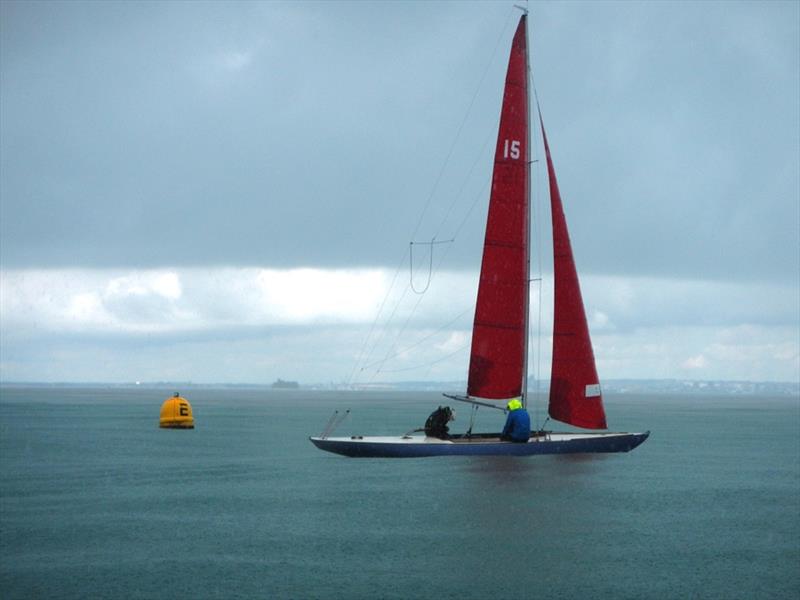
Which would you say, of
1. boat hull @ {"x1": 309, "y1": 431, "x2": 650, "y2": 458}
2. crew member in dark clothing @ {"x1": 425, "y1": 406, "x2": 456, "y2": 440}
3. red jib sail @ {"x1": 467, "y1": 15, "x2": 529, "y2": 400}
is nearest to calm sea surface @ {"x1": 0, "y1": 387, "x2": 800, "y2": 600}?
boat hull @ {"x1": 309, "y1": 431, "x2": 650, "y2": 458}

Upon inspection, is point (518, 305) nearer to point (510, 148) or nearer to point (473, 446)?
point (510, 148)

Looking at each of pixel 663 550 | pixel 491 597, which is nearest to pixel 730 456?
pixel 663 550

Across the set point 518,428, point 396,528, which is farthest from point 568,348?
point 396,528

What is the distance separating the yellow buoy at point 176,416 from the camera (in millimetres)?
84125

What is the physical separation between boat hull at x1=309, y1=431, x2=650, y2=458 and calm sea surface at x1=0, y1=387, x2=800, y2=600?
3.30 ft

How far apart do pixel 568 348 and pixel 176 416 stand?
46.3m

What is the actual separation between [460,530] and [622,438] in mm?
17580

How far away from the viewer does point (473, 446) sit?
41531mm

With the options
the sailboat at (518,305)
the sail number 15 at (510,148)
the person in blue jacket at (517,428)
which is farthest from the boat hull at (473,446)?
the sail number 15 at (510,148)

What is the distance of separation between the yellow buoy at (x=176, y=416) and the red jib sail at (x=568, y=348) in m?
Answer: 45.5

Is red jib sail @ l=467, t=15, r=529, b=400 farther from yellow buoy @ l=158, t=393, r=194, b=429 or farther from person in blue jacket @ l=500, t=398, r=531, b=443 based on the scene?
yellow buoy @ l=158, t=393, r=194, b=429

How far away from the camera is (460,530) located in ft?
96.2

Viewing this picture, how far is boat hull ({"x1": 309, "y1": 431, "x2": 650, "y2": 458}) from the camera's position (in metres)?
41.6

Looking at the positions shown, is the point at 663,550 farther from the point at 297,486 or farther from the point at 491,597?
the point at 297,486
